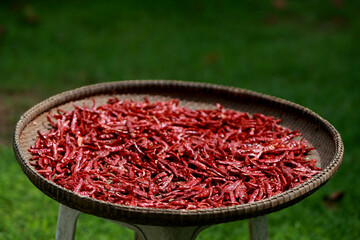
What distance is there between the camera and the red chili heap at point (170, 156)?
2.28m

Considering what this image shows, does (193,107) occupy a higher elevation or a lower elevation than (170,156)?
lower

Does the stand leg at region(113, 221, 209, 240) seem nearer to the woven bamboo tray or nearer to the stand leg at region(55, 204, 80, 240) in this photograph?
the woven bamboo tray

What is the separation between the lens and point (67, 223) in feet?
8.91

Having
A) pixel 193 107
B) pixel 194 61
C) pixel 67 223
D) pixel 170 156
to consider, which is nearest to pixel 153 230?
pixel 170 156

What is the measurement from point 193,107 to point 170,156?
93cm

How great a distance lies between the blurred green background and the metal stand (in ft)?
4.82

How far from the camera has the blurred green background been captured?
14.6 feet

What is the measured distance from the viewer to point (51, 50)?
27.8ft

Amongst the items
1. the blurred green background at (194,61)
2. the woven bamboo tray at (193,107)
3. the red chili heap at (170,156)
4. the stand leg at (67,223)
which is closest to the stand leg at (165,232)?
the red chili heap at (170,156)

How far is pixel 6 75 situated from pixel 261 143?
5621mm

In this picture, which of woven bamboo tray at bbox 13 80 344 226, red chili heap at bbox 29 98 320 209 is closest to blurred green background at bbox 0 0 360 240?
woven bamboo tray at bbox 13 80 344 226

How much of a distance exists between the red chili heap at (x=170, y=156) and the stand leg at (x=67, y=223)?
34cm

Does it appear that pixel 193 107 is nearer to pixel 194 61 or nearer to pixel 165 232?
pixel 165 232

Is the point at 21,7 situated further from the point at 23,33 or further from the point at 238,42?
the point at 238,42
